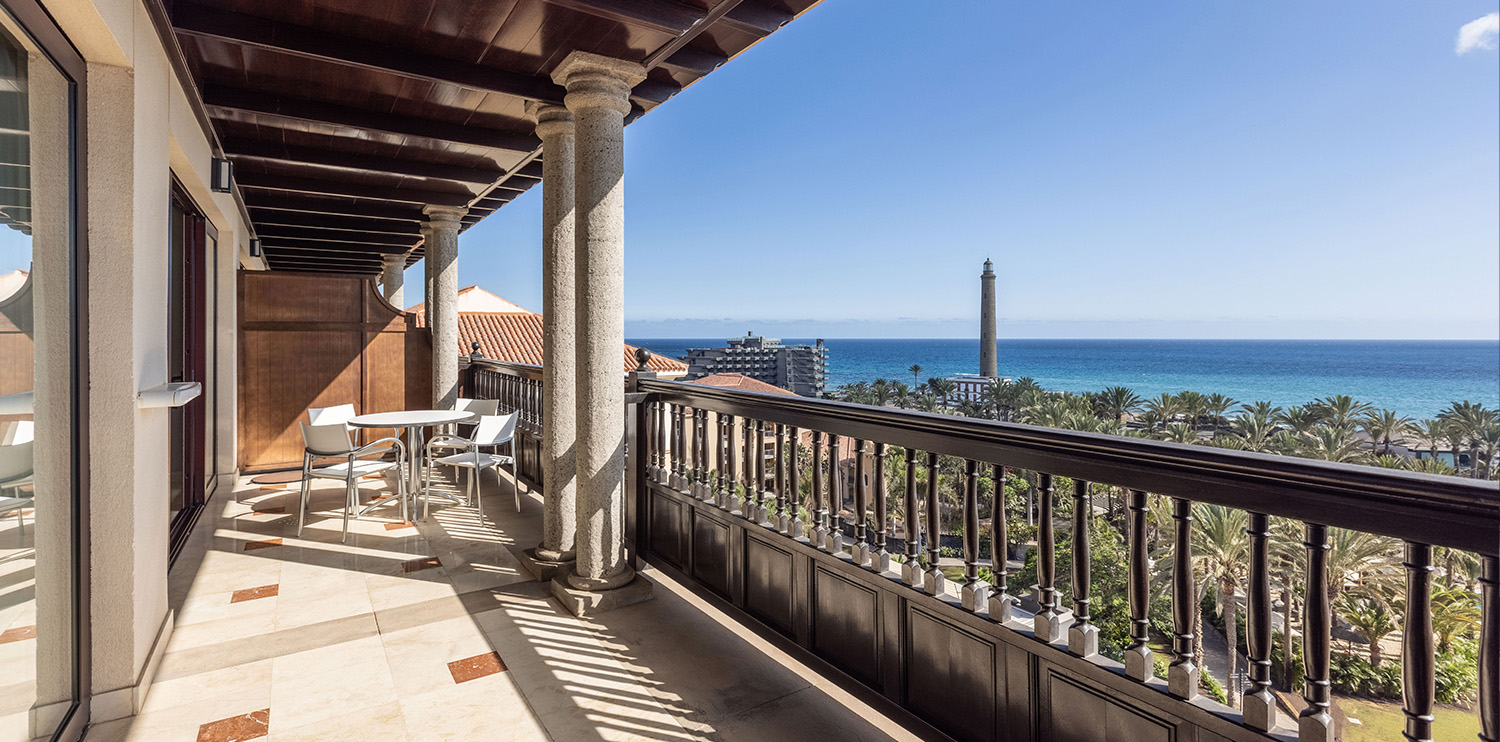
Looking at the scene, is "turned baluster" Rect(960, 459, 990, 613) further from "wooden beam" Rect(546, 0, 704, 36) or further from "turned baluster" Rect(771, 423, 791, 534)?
"wooden beam" Rect(546, 0, 704, 36)

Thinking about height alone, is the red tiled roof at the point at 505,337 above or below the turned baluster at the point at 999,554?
above

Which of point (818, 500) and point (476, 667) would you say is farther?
point (476, 667)

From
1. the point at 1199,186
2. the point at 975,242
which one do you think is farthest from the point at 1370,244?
the point at 975,242

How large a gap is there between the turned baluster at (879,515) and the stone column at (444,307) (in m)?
5.58

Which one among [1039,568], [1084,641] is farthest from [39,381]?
[1084,641]

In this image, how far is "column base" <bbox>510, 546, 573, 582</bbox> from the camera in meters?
3.71

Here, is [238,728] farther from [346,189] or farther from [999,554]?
[346,189]

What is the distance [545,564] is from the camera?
12.3ft

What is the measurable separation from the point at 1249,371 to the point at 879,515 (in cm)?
8461

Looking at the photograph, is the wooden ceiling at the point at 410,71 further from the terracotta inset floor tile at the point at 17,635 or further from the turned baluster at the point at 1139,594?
the turned baluster at the point at 1139,594

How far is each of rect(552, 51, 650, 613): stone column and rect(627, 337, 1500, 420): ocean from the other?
2457 inches

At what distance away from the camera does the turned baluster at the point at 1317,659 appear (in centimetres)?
129

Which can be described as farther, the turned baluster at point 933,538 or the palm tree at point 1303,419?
the palm tree at point 1303,419

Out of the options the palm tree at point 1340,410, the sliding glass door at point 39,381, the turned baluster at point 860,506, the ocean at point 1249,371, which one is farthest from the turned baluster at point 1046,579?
the ocean at point 1249,371
